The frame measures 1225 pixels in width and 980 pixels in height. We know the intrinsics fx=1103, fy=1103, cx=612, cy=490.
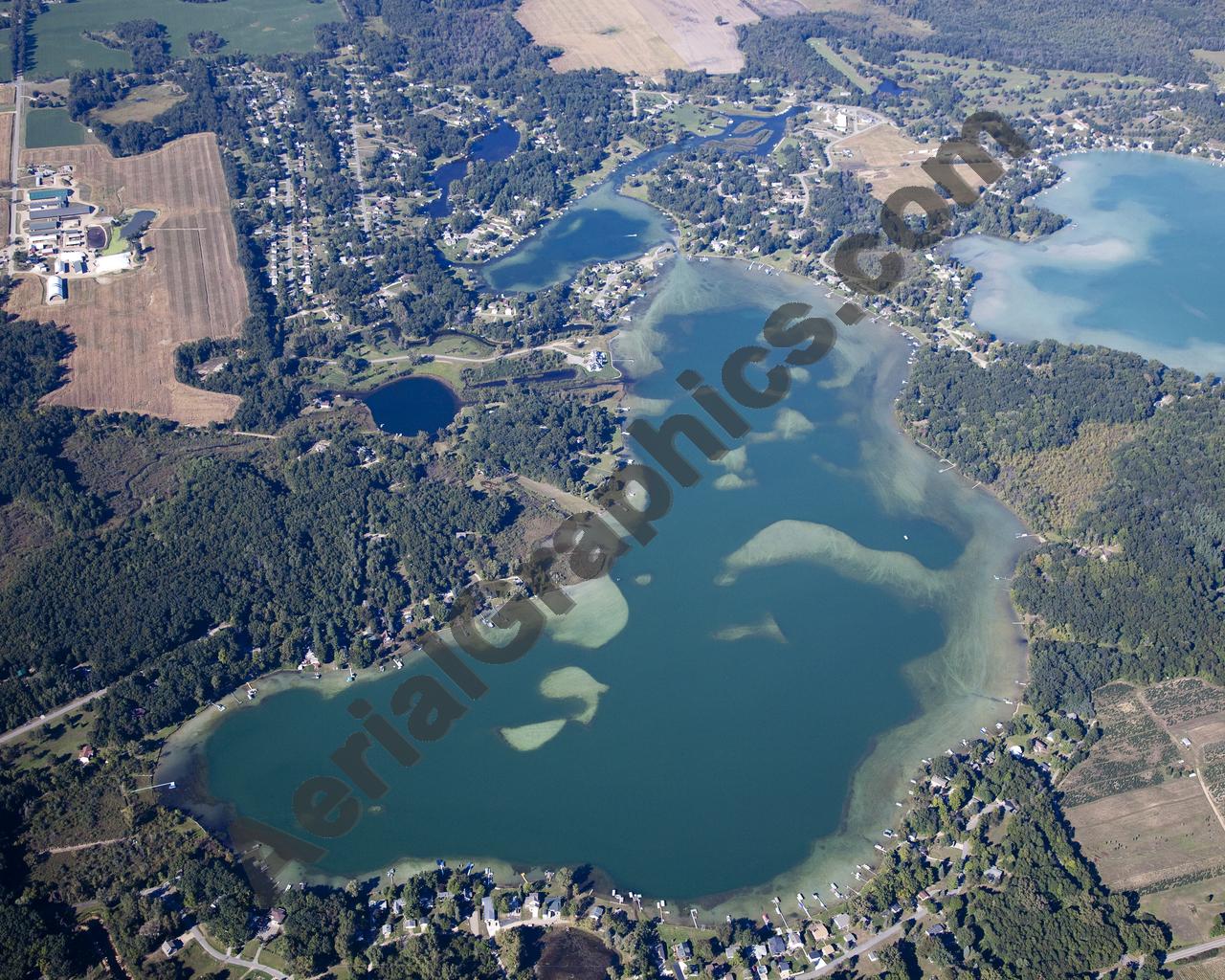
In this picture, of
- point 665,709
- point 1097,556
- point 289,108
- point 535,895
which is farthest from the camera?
point 289,108

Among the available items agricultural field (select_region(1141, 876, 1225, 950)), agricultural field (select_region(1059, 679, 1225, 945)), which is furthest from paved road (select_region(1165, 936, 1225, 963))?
agricultural field (select_region(1059, 679, 1225, 945))

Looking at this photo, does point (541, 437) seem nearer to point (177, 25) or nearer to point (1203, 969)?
point (1203, 969)

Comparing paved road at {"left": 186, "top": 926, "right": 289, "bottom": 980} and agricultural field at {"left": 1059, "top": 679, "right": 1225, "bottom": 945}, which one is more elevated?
agricultural field at {"left": 1059, "top": 679, "right": 1225, "bottom": 945}

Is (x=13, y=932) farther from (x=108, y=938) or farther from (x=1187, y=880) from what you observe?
(x=1187, y=880)

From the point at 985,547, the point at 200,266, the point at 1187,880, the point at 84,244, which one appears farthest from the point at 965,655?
the point at 84,244

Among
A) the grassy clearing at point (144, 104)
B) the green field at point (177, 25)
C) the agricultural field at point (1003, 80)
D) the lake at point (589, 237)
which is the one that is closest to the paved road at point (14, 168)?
the green field at point (177, 25)

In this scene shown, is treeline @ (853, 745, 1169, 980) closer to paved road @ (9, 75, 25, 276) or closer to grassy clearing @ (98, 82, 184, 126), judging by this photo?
paved road @ (9, 75, 25, 276)

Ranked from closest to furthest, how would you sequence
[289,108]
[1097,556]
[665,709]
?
[665,709] → [1097,556] → [289,108]
